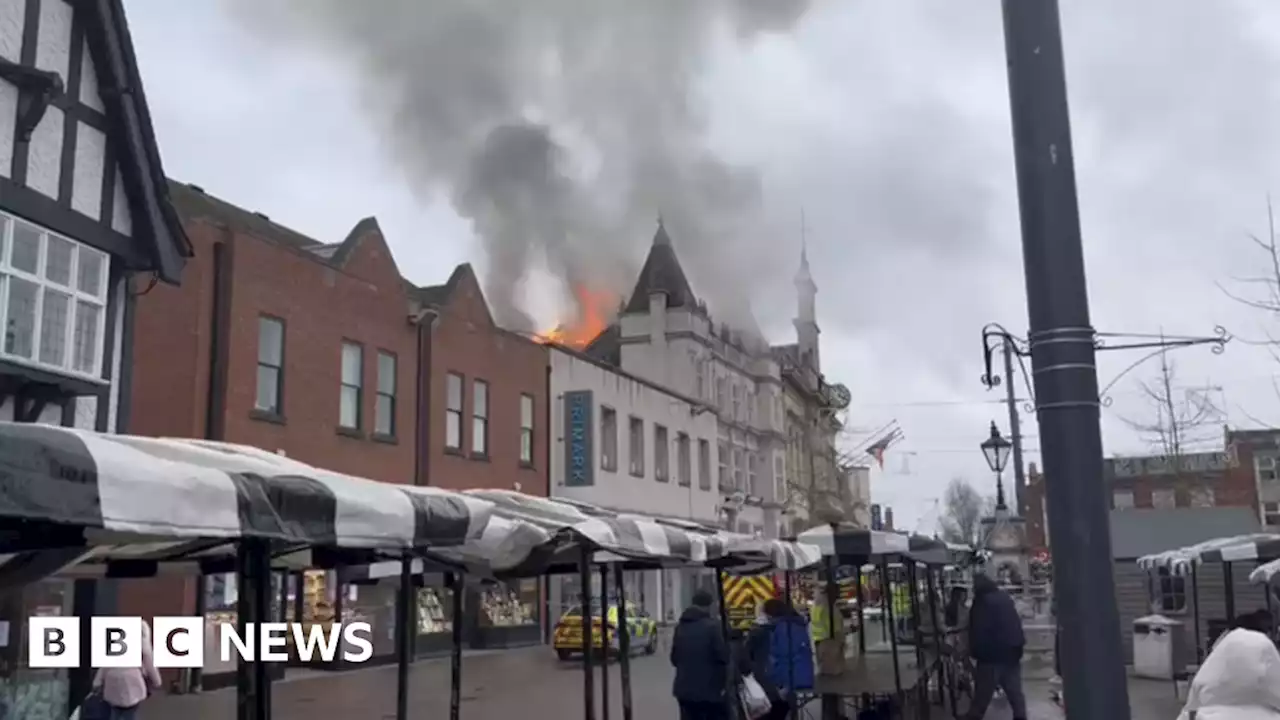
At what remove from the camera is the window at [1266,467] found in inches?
2554

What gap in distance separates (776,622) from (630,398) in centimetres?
2465

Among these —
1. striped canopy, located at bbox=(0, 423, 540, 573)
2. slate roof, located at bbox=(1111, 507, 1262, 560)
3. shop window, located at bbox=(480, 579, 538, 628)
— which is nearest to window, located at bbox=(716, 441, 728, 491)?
shop window, located at bbox=(480, 579, 538, 628)

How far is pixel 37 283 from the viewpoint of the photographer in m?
13.2

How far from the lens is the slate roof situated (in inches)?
992

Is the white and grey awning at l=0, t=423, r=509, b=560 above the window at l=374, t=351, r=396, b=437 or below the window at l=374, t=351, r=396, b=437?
below

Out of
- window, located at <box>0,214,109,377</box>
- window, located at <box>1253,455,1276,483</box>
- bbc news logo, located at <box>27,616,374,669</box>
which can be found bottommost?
bbc news logo, located at <box>27,616,374,669</box>

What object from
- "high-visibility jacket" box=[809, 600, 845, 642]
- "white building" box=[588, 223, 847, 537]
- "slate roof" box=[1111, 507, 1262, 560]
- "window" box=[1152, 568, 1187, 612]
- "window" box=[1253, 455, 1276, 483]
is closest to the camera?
"high-visibility jacket" box=[809, 600, 845, 642]

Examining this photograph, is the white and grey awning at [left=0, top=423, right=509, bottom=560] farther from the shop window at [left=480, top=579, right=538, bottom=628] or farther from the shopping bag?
the shop window at [left=480, top=579, right=538, bottom=628]

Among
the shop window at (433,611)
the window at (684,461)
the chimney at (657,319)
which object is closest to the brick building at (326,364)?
the shop window at (433,611)

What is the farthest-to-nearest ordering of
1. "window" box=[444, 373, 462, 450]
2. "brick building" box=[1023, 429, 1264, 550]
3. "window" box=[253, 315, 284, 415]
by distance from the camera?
1. "brick building" box=[1023, 429, 1264, 550]
2. "window" box=[444, 373, 462, 450]
3. "window" box=[253, 315, 284, 415]

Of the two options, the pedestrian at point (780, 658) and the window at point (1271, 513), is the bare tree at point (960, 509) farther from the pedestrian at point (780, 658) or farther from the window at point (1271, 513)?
the pedestrian at point (780, 658)

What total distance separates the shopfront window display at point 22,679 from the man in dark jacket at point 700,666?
7.57 meters

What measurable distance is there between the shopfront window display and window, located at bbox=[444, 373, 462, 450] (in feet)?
41.3

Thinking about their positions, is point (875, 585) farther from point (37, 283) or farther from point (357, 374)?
point (37, 283)
